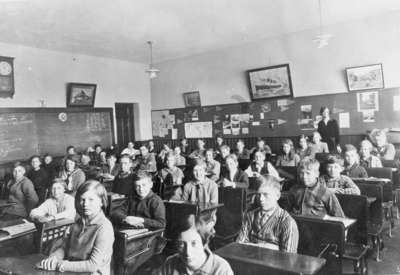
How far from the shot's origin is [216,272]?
4.71 ft

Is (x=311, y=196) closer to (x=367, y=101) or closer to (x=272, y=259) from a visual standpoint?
(x=272, y=259)

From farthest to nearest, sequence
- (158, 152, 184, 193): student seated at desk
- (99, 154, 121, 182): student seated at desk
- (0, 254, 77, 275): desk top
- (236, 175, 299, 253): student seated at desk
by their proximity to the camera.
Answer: (99, 154, 121, 182): student seated at desk, (158, 152, 184, 193): student seated at desk, (236, 175, 299, 253): student seated at desk, (0, 254, 77, 275): desk top

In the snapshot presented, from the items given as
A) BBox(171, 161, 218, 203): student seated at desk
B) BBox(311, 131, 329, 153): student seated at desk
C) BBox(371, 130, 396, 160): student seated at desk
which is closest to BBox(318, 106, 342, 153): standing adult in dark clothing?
BBox(311, 131, 329, 153): student seated at desk

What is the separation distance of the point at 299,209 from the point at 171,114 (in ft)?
25.2

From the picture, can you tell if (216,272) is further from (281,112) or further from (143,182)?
(281,112)

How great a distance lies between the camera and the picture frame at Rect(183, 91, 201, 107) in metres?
9.60

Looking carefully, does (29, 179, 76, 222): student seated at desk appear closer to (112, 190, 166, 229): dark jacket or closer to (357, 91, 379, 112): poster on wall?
(112, 190, 166, 229): dark jacket

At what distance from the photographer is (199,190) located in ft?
11.9

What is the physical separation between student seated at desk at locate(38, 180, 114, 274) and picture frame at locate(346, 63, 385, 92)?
20.7ft

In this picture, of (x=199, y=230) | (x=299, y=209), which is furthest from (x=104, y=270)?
(x=299, y=209)

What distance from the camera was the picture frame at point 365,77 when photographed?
6.62 meters

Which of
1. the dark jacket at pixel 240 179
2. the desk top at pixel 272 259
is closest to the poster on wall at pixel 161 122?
the dark jacket at pixel 240 179

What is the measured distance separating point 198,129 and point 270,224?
7.48 m

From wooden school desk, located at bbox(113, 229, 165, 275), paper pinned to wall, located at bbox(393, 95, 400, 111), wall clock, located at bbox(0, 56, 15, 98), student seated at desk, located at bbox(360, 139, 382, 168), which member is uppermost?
wall clock, located at bbox(0, 56, 15, 98)
